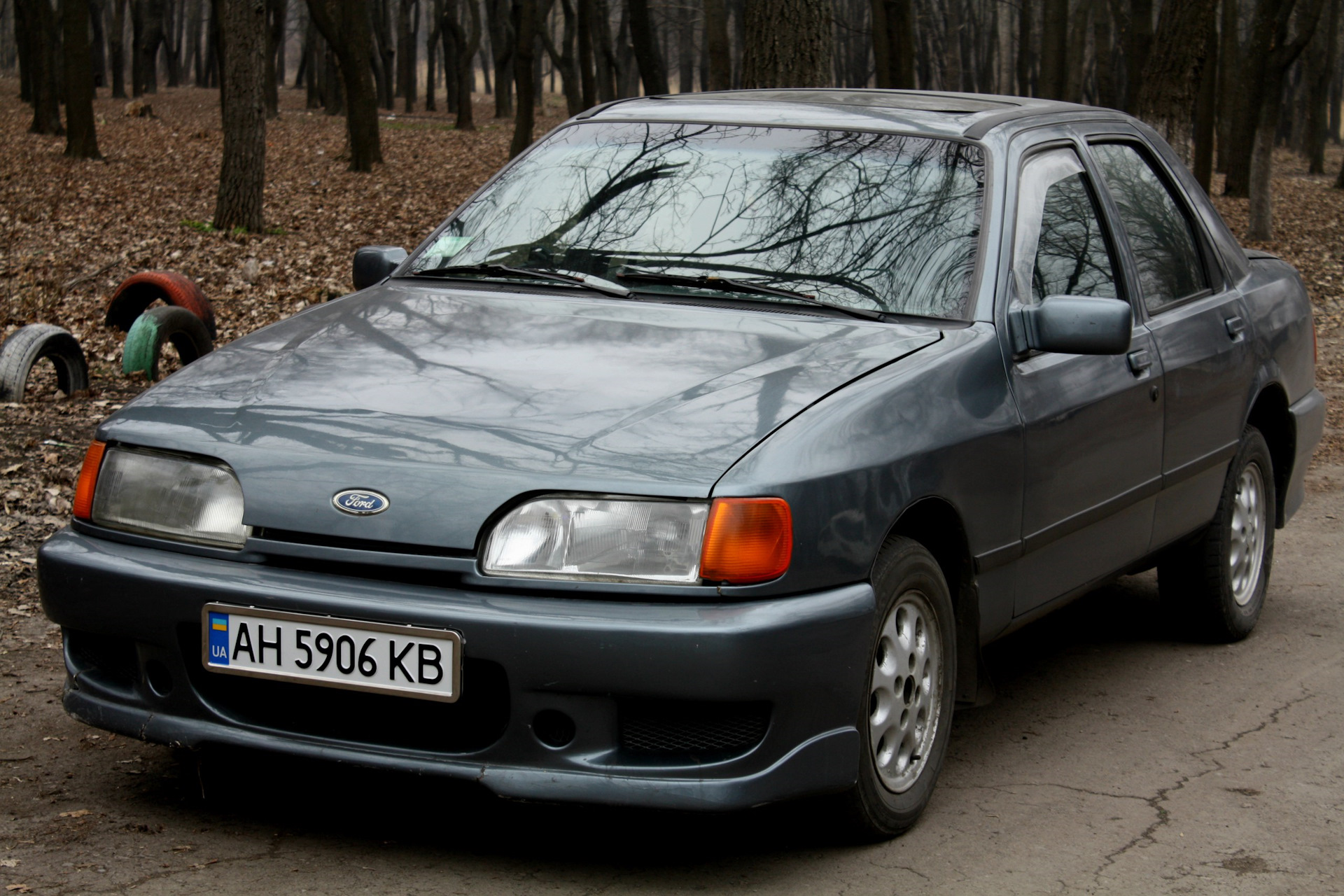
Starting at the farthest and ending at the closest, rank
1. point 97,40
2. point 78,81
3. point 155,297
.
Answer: point 97,40, point 78,81, point 155,297

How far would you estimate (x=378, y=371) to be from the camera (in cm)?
356

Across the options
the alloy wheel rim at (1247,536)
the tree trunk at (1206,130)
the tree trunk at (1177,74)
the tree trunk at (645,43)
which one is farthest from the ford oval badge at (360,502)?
the tree trunk at (1206,130)

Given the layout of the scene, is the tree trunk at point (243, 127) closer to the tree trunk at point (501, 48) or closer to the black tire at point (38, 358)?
the black tire at point (38, 358)

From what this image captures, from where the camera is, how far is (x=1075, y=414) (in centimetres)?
415

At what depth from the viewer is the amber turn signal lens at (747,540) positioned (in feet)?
9.88

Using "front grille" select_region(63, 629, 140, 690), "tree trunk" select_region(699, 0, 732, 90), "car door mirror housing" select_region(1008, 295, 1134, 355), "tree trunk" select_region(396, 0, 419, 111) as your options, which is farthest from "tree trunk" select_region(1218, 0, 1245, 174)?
"front grille" select_region(63, 629, 140, 690)

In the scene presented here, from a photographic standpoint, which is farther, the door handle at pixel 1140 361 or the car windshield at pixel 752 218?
the door handle at pixel 1140 361

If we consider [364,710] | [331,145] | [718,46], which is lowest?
[364,710]

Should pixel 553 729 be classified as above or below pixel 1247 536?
above

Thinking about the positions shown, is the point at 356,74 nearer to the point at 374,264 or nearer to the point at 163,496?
the point at 374,264

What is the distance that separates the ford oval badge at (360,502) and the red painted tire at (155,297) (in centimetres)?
647

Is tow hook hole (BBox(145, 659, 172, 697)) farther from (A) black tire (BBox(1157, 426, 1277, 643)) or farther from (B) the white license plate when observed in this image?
(A) black tire (BBox(1157, 426, 1277, 643))

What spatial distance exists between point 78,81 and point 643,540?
20.6 m

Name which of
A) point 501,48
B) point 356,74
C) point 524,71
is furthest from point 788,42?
point 501,48
